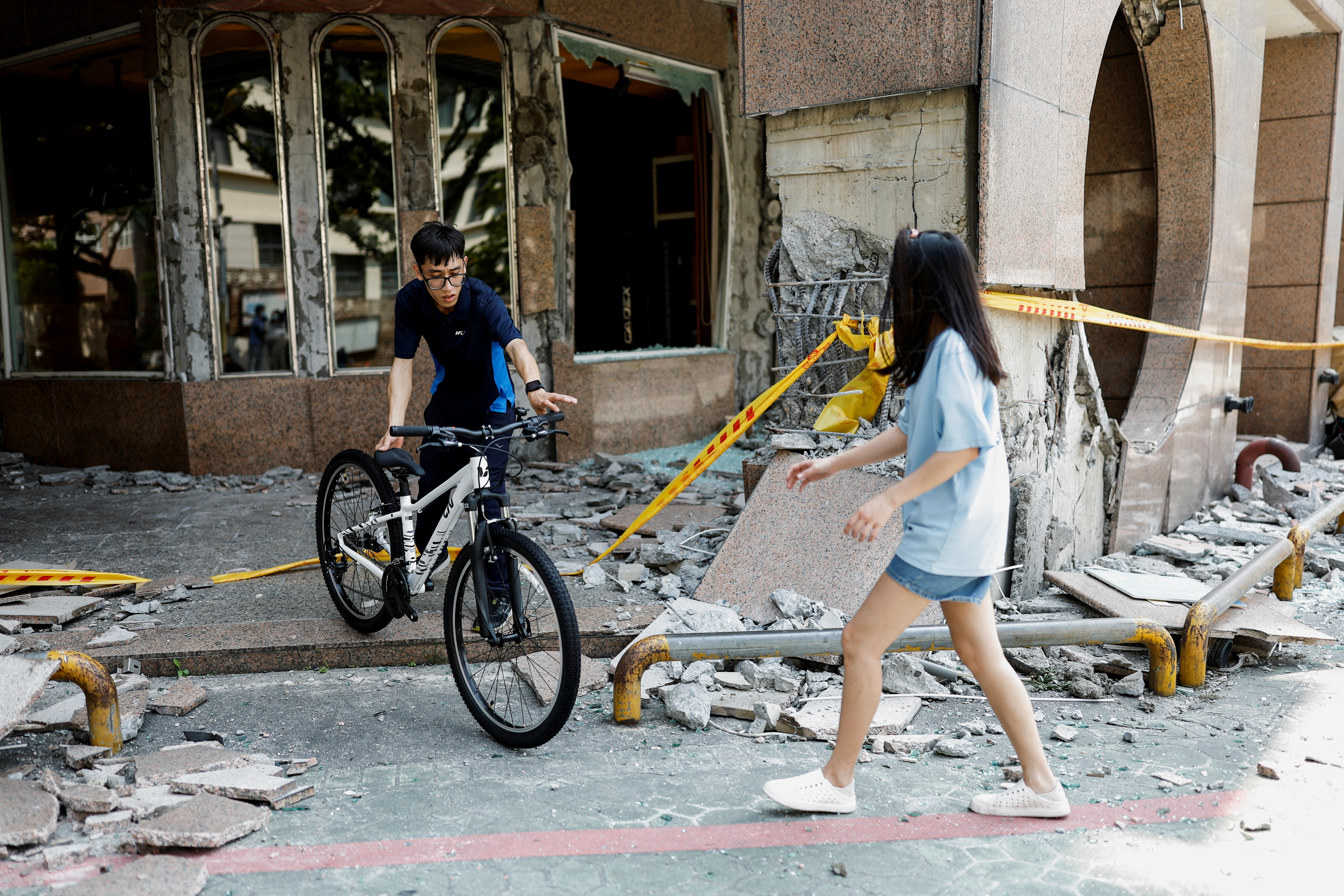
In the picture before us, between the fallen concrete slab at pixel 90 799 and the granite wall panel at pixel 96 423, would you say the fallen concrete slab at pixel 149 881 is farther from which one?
the granite wall panel at pixel 96 423

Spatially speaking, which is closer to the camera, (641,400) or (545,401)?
(545,401)

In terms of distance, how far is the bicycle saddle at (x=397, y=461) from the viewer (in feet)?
13.4

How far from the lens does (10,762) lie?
3400 mm

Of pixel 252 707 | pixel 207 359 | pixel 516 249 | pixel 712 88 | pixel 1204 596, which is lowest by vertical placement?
pixel 252 707

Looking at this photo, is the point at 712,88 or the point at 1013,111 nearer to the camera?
the point at 1013,111

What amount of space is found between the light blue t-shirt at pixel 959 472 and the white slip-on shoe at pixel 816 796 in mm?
740

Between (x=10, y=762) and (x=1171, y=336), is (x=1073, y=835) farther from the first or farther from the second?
(x=1171, y=336)

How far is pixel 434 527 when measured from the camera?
406 cm

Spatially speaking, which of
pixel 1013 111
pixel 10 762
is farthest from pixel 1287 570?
pixel 10 762

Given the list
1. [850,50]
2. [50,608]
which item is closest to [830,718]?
[850,50]

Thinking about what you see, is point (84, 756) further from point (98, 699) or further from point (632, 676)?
point (632, 676)

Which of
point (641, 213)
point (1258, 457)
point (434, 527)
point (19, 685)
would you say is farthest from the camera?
point (641, 213)

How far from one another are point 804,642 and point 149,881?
2.07m

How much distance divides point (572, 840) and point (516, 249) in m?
6.81
